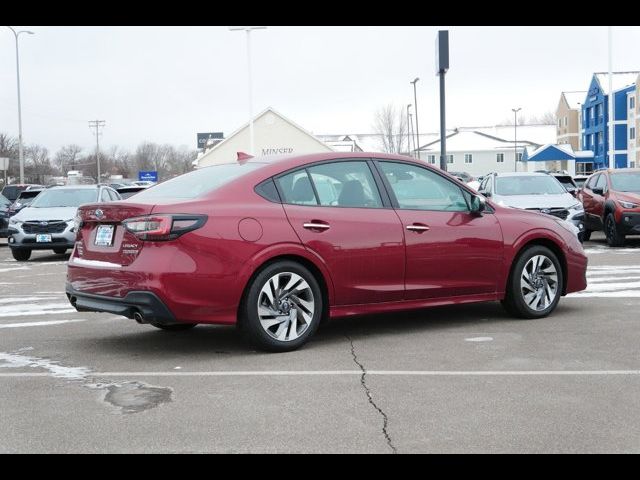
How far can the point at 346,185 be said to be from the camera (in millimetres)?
7062

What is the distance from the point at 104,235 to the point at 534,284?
13.1ft

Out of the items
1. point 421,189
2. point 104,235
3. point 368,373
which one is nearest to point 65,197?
point 104,235

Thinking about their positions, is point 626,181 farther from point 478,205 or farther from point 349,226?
point 349,226

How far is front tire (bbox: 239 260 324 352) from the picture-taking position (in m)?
6.34

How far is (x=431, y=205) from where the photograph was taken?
7.44m

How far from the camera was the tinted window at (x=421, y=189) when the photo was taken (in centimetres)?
733

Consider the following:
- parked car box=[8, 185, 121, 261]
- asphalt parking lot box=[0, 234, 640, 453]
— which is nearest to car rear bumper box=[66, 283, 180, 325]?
asphalt parking lot box=[0, 234, 640, 453]

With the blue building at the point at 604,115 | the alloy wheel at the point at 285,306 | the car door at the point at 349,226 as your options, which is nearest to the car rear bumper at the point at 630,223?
the car door at the point at 349,226

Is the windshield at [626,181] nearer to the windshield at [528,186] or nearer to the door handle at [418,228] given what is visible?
the windshield at [528,186]

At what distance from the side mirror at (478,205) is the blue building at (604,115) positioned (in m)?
72.1

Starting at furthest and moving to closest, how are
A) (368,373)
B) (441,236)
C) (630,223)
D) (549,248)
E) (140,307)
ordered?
(630,223) < (549,248) < (441,236) < (140,307) < (368,373)

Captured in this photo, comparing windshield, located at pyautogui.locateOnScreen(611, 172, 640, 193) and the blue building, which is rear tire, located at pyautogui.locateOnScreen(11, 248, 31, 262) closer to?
windshield, located at pyautogui.locateOnScreen(611, 172, 640, 193)
